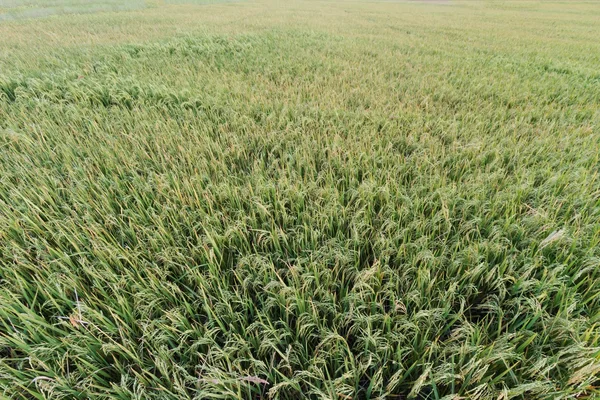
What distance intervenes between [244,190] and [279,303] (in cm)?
81

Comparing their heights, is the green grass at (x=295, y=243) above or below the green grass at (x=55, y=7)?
below

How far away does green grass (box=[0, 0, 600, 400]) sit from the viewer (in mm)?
945

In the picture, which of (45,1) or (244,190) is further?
(45,1)

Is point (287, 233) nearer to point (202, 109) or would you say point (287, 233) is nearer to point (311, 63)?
point (202, 109)

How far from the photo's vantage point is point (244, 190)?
1679 mm

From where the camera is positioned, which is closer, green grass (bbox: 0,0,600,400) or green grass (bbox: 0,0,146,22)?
green grass (bbox: 0,0,600,400)

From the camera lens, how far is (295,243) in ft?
4.55

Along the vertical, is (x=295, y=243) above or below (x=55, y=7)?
below

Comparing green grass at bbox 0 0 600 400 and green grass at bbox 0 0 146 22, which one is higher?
green grass at bbox 0 0 146 22

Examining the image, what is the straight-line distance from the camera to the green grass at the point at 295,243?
95 centimetres

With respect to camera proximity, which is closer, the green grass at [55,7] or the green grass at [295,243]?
the green grass at [295,243]

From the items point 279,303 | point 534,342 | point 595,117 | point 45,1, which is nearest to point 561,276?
point 534,342

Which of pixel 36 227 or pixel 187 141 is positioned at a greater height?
pixel 187 141

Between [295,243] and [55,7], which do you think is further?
[55,7]
